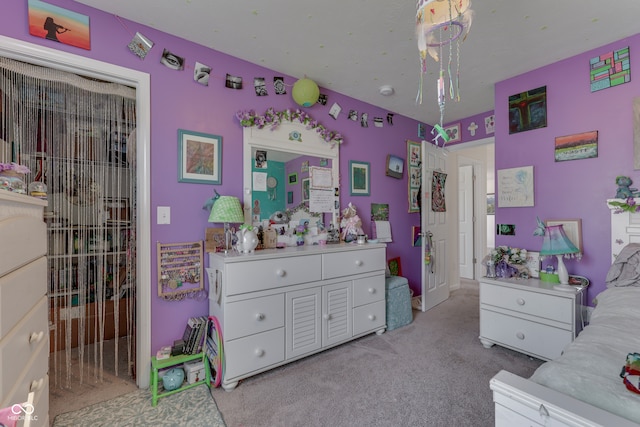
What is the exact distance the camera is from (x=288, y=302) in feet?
6.93

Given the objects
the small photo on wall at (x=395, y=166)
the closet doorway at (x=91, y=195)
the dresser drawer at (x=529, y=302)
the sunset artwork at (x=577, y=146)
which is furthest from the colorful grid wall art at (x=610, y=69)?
the closet doorway at (x=91, y=195)

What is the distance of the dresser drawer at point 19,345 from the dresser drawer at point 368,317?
2.05 meters

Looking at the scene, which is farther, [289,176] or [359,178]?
[359,178]

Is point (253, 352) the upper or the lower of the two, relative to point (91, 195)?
lower

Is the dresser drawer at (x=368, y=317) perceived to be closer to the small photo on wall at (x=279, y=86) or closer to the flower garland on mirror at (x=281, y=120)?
the flower garland on mirror at (x=281, y=120)

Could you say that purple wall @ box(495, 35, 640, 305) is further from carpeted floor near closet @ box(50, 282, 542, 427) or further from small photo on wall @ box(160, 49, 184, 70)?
small photo on wall @ box(160, 49, 184, 70)

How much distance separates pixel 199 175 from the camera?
214cm

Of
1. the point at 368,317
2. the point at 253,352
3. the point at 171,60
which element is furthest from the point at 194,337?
the point at 171,60

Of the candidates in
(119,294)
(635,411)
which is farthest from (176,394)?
(635,411)

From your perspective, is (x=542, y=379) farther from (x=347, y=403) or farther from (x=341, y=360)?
(x=341, y=360)

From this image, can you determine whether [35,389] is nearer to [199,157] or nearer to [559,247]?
[199,157]

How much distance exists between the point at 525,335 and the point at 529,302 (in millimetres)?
260

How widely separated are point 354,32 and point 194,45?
46.6 inches

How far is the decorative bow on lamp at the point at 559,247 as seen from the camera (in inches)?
84.5
